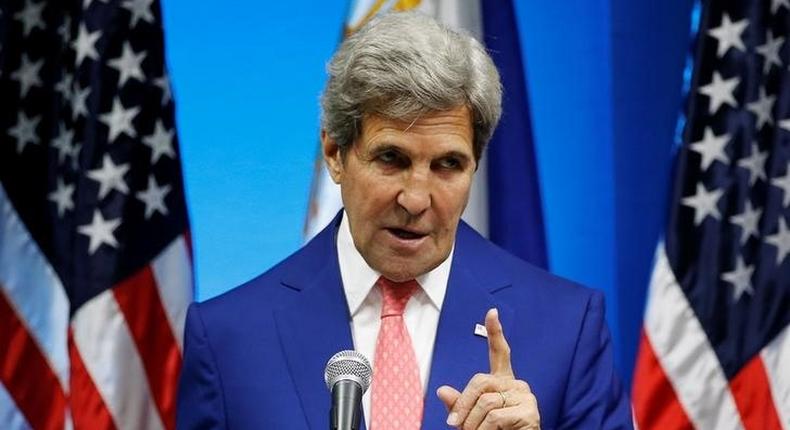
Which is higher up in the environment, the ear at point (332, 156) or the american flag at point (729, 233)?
the ear at point (332, 156)

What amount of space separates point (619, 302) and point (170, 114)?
1377mm

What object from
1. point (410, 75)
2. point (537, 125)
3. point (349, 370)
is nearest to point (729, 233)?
point (537, 125)

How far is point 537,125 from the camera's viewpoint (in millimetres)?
3984

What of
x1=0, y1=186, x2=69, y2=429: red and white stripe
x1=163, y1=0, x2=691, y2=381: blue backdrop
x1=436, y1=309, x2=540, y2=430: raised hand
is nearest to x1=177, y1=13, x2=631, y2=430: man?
x1=436, y1=309, x2=540, y2=430: raised hand

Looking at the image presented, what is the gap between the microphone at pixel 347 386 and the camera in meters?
1.59

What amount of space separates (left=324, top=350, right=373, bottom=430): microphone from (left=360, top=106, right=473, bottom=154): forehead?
1.57ft

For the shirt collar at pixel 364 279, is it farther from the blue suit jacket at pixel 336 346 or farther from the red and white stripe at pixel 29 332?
the red and white stripe at pixel 29 332

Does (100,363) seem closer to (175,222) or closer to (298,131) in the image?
(175,222)

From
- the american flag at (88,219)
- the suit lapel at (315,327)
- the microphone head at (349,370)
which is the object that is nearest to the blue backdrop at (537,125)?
the american flag at (88,219)

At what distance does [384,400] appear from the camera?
2.11m

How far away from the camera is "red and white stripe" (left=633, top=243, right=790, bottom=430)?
337 cm

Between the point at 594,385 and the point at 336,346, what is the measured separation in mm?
411

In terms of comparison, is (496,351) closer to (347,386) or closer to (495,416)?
(495,416)

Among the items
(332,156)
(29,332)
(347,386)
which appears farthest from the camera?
(29,332)
